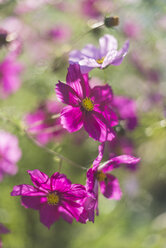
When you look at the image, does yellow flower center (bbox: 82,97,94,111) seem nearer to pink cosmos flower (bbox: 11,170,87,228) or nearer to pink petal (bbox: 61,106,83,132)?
pink petal (bbox: 61,106,83,132)

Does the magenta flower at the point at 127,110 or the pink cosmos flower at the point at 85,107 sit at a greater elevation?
the magenta flower at the point at 127,110

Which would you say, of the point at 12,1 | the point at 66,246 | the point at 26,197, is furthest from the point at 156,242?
the point at 12,1

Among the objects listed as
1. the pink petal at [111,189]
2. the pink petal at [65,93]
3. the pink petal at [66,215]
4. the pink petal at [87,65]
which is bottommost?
the pink petal at [66,215]

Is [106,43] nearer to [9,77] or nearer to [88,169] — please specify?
[88,169]

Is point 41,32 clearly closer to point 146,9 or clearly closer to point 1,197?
point 146,9

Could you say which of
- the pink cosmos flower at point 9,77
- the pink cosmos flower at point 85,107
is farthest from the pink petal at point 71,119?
the pink cosmos flower at point 9,77

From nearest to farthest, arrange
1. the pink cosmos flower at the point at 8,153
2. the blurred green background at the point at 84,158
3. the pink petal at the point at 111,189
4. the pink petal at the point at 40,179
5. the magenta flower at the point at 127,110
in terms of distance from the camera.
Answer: the pink petal at the point at 40,179
the pink petal at the point at 111,189
the magenta flower at the point at 127,110
the pink cosmos flower at the point at 8,153
the blurred green background at the point at 84,158

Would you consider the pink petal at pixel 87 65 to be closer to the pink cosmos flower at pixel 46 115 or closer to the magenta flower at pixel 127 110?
the magenta flower at pixel 127 110

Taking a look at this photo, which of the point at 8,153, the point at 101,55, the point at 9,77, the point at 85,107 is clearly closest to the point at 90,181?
the point at 85,107
